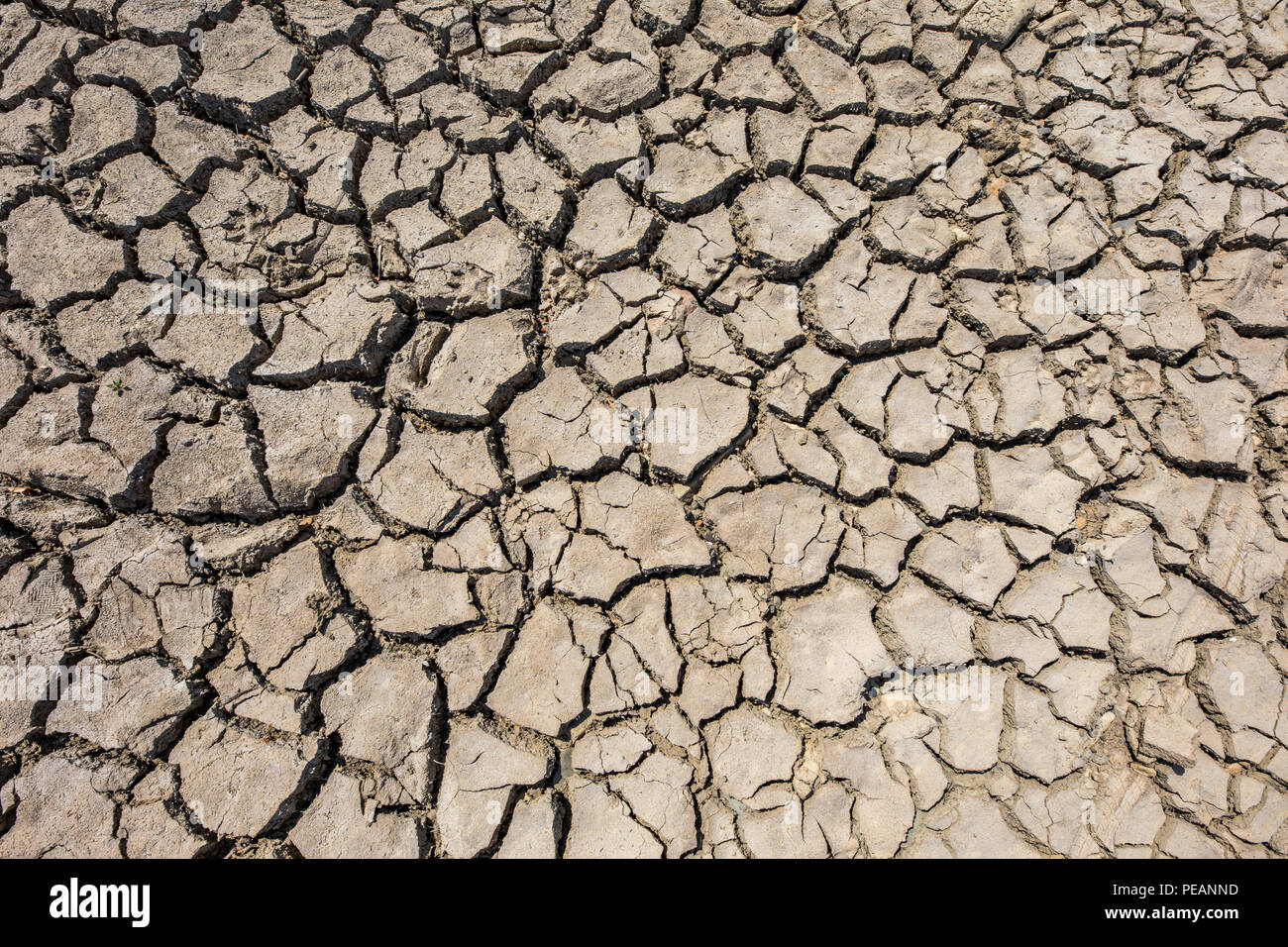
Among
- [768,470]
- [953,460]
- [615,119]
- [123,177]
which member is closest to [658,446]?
[768,470]

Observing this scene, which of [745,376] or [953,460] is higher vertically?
[745,376]

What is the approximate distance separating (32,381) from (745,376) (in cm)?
219

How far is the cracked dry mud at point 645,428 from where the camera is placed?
186 cm

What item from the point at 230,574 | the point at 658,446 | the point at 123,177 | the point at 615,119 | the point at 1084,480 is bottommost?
the point at 230,574

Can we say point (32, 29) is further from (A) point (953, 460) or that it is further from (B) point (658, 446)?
(A) point (953, 460)

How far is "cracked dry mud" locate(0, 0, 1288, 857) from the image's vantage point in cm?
186

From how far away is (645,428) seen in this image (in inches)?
87.1

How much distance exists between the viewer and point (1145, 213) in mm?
2420

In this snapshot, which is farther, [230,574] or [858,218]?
[858,218]
